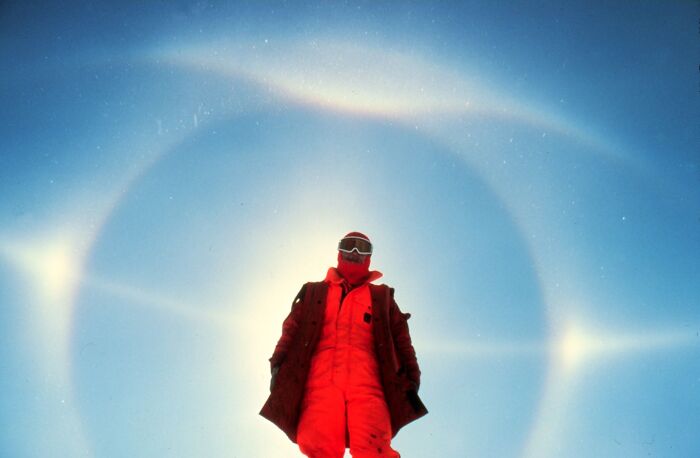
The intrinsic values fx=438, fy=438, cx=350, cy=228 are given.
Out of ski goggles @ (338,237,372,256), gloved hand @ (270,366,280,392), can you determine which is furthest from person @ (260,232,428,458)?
ski goggles @ (338,237,372,256)

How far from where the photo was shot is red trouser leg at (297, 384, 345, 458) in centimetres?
393

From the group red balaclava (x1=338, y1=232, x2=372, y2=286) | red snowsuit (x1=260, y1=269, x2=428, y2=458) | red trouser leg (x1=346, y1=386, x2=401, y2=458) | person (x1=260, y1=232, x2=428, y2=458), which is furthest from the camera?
red balaclava (x1=338, y1=232, x2=372, y2=286)

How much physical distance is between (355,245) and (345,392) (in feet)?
6.43

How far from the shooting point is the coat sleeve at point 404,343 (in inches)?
185

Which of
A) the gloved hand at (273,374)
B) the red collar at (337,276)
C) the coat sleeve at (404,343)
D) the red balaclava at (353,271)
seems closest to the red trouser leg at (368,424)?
the coat sleeve at (404,343)

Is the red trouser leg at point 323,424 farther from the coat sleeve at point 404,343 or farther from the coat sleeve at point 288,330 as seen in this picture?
the coat sleeve at point 404,343

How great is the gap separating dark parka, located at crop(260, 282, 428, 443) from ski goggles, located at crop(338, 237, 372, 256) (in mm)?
545

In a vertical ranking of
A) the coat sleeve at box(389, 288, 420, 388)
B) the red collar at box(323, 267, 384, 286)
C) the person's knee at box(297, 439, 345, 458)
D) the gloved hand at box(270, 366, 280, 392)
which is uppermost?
the red collar at box(323, 267, 384, 286)

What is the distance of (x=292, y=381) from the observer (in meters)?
4.39

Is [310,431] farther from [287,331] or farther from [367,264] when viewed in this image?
[367,264]

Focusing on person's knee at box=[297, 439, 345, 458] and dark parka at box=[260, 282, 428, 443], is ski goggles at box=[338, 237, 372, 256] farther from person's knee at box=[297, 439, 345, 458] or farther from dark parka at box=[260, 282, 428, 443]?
person's knee at box=[297, 439, 345, 458]

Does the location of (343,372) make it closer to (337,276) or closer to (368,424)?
(368,424)

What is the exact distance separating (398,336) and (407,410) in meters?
0.86

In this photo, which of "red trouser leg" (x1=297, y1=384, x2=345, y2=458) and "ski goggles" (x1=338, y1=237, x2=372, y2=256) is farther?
"ski goggles" (x1=338, y1=237, x2=372, y2=256)
